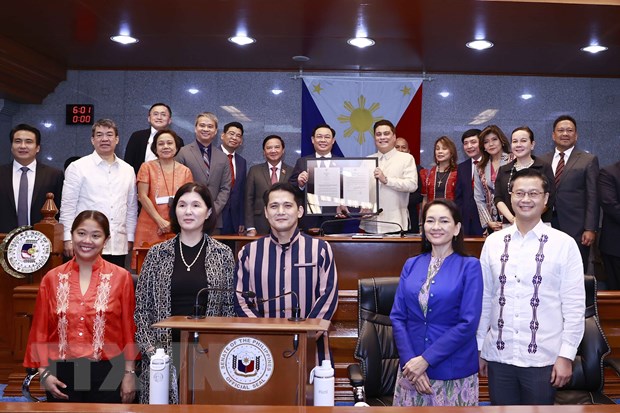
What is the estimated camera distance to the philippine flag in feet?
24.7

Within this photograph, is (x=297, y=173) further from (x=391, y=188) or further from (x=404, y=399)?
(x=404, y=399)

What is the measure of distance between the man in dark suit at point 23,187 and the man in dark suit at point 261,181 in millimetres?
1654

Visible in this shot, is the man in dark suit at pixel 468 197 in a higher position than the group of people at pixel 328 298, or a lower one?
higher

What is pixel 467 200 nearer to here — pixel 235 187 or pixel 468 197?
pixel 468 197

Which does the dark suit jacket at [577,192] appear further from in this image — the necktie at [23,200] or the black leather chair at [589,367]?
the necktie at [23,200]

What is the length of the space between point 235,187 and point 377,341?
3059 mm

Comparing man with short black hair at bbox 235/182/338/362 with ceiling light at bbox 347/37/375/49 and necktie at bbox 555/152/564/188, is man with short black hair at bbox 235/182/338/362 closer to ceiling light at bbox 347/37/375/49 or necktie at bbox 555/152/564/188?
necktie at bbox 555/152/564/188

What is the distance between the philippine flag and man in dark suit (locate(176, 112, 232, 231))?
2.67 metres

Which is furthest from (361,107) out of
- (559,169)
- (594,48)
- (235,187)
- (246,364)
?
(246,364)

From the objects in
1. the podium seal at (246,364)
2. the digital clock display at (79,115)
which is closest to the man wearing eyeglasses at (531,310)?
the podium seal at (246,364)

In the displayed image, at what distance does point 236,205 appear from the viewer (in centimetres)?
573

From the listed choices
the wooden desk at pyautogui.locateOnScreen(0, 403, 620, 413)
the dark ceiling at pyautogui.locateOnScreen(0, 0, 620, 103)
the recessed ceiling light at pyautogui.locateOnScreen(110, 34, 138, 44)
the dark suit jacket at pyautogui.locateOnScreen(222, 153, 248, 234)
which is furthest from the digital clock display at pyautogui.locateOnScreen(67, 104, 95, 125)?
the wooden desk at pyautogui.locateOnScreen(0, 403, 620, 413)

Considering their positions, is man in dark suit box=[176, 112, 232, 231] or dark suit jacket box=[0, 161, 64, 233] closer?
dark suit jacket box=[0, 161, 64, 233]

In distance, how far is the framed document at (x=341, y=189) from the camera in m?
4.33
